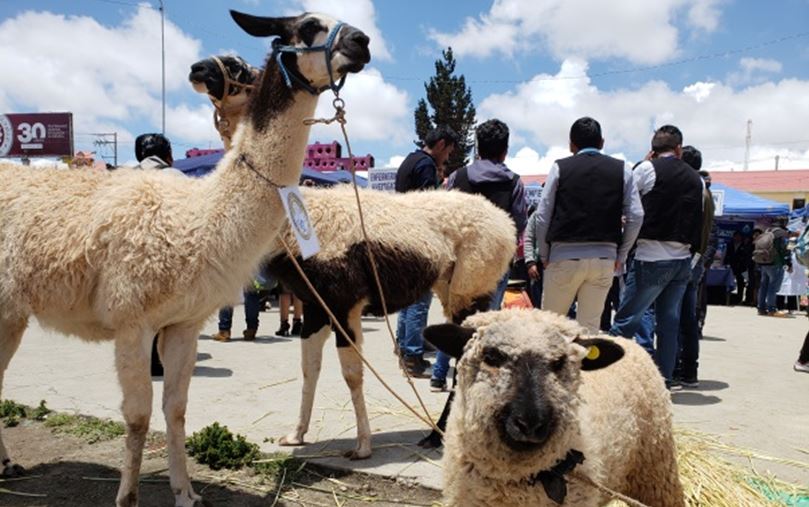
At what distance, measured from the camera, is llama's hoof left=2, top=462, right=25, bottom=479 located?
378cm

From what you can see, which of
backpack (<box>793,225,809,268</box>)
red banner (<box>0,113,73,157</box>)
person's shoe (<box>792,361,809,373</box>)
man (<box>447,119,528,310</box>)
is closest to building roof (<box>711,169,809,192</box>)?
person's shoe (<box>792,361,809,373</box>)

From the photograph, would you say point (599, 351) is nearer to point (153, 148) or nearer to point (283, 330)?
point (153, 148)

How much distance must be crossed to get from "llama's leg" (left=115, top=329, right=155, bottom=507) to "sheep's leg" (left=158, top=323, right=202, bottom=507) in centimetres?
24

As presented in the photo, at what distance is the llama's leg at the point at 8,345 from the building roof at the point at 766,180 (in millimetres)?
41980

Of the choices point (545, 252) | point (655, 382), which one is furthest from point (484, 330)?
point (545, 252)

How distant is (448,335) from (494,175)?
10.5ft

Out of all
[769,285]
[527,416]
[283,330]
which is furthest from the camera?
[769,285]

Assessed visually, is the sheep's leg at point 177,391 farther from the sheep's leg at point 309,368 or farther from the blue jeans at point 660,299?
the blue jeans at point 660,299

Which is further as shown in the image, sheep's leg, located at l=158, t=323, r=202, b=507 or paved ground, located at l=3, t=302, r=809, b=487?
paved ground, located at l=3, t=302, r=809, b=487

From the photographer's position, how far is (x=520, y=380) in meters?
2.00

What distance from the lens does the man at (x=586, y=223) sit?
180 inches

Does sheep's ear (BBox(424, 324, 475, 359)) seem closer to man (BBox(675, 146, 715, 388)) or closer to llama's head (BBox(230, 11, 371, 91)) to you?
llama's head (BBox(230, 11, 371, 91))

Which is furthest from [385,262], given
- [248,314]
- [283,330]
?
[283,330]

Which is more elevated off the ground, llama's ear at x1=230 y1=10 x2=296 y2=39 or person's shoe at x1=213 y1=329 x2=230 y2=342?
llama's ear at x1=230 y1=10 x2=296 y2=39
